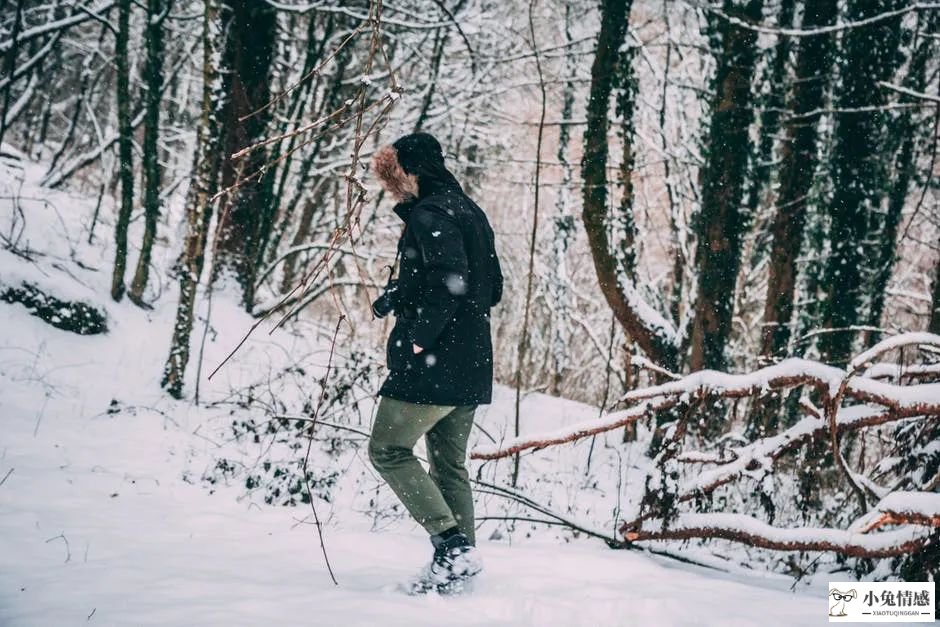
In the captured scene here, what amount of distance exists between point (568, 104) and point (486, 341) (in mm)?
9511

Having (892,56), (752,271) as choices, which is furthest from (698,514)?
(752,271)

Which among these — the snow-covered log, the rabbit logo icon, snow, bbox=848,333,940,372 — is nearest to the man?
the rabbit logo icon

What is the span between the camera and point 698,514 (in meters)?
3.00

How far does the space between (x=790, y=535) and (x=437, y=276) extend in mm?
1946

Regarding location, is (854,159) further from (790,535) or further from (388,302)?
(388,302)

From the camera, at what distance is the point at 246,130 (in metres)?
6.53

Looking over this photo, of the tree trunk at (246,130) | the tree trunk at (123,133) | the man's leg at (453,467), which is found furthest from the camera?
the tree trunk at (246,130)

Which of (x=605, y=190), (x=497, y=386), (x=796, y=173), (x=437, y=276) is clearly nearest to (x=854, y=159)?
(x=796, y=173)

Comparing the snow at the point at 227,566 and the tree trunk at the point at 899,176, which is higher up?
the tree trunk at the point at 899,176

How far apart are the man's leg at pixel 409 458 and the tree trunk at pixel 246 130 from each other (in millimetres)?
3587

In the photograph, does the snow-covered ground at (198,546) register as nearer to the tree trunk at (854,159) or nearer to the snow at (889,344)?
the snow at (889,344)

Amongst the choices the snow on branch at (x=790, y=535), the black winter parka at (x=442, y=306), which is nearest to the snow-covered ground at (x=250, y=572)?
the snow on branch at (x=790, y=535)

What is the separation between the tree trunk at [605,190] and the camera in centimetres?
549

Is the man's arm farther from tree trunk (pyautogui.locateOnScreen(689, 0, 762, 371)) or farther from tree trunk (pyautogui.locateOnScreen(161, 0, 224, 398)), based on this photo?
tree trunk (pyautogui.locateOnScreen(689, 0, 762, 371))
